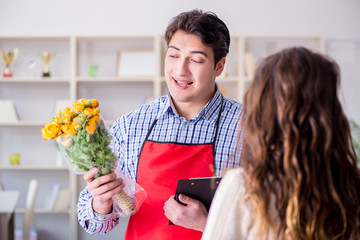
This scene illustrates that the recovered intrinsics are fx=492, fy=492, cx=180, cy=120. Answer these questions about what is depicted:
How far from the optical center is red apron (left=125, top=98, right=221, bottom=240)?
1740mm

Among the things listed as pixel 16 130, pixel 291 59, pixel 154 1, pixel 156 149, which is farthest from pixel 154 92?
pixel 291 59

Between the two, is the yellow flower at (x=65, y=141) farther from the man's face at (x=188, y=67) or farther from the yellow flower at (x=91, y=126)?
the man's face at (x=188, y=67)

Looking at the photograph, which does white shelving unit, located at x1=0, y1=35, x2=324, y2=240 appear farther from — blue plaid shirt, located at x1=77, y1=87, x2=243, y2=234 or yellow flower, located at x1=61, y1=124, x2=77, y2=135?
yellow flower, located at x1=61, y1=124, x2=77, y2=135

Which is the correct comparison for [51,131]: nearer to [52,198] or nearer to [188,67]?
[188,67]

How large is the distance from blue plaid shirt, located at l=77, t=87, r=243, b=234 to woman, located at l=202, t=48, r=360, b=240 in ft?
2.45

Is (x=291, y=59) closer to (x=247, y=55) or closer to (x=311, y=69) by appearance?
(x=311, y=69)

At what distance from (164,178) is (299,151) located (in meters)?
0.83

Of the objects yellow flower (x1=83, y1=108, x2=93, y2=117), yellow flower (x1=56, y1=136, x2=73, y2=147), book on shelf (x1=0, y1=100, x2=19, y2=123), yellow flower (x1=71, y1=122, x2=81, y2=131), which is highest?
yellow flower (x1=83, y1=108, x2=93, y2=117)

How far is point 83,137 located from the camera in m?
1.49

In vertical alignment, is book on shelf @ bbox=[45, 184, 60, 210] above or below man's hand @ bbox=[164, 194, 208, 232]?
below

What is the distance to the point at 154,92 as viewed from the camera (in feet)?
16.6

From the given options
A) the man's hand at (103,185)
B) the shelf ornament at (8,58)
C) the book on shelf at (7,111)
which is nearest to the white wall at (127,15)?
the shelf ornament at (8,58)

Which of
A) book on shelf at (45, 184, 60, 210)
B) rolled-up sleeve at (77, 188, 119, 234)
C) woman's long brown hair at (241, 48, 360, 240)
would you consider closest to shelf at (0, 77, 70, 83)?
book on shelf at (45, 184, 60, 210)

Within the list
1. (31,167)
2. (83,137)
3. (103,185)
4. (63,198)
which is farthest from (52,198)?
(83,137)
